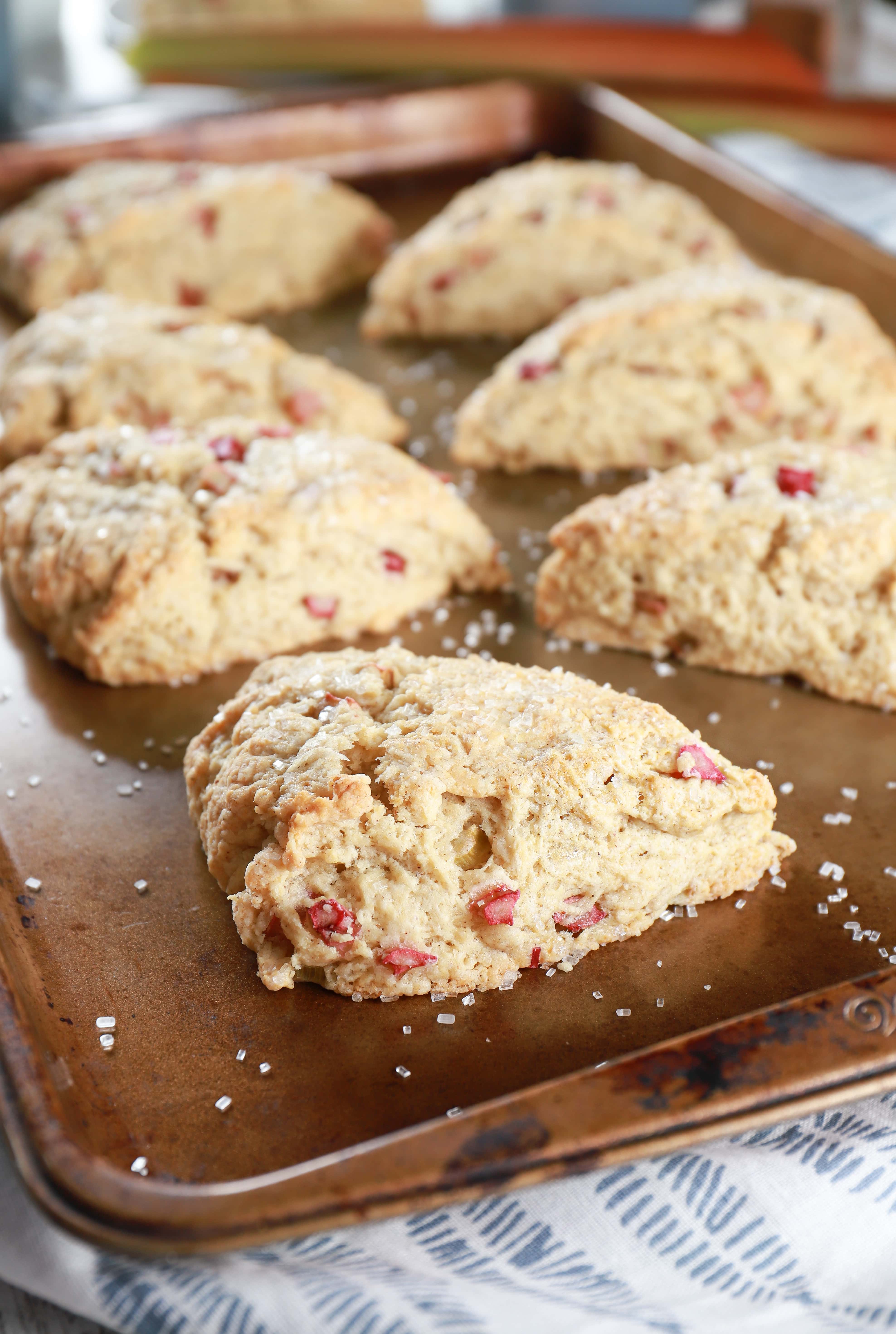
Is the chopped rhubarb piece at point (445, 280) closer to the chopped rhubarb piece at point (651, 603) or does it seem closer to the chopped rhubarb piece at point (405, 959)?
the chopped rhubarb piece at point (651, 603)

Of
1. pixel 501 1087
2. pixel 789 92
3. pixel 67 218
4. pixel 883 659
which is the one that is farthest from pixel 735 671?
pixel 789 92

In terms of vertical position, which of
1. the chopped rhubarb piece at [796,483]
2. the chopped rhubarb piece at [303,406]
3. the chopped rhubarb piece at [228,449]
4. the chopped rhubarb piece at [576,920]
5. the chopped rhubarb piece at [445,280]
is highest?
the chopped rhubarb piece at [796,483]

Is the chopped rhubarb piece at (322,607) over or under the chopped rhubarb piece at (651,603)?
under

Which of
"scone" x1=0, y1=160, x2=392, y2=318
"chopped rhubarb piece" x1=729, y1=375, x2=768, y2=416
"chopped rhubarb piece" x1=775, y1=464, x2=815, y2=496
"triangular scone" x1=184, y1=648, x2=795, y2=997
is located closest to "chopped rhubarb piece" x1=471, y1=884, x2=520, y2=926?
"triangular scone" x1=184, y1=648, x2=795, y2=997

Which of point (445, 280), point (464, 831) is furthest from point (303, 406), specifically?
point (464, 831)

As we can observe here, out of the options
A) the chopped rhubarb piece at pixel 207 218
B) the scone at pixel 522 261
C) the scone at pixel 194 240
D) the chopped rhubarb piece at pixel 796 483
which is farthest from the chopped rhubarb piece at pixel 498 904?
the chopped rhubarb piece at pixel 207 218

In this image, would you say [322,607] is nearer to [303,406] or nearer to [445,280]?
[303,406]

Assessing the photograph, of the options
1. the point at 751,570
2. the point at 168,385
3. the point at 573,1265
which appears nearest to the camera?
the point at 573,1265

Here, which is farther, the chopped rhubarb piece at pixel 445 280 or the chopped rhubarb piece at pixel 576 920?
the chopped rhubarb piece at pixel 445 280
